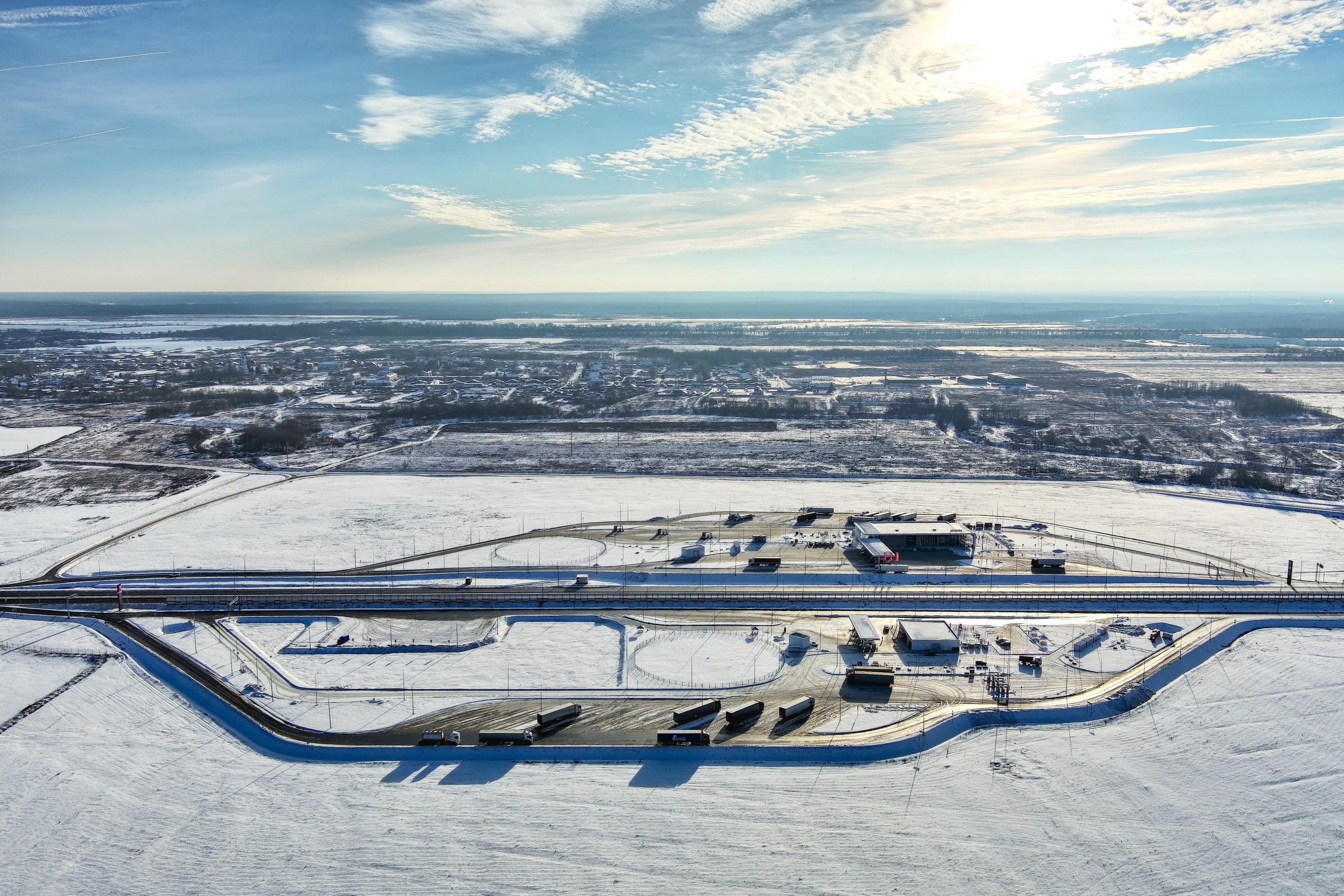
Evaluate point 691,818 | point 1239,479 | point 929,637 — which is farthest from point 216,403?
point 1239,479

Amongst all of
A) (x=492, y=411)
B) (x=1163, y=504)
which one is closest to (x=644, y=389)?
(x=492, y=411)

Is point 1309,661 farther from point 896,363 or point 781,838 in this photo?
point 896,363

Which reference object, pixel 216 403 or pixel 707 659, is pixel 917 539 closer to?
pixel 707 659

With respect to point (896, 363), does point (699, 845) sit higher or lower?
lower

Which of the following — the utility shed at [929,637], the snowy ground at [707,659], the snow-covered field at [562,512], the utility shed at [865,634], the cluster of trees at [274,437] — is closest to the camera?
the snowy ground at [707,659]

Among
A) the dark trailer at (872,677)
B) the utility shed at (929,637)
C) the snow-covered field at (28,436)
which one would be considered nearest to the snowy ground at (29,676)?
the dark trailer at (872,677)

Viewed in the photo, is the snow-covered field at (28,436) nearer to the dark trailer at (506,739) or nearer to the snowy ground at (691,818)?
the snowy ground at (691,818)
